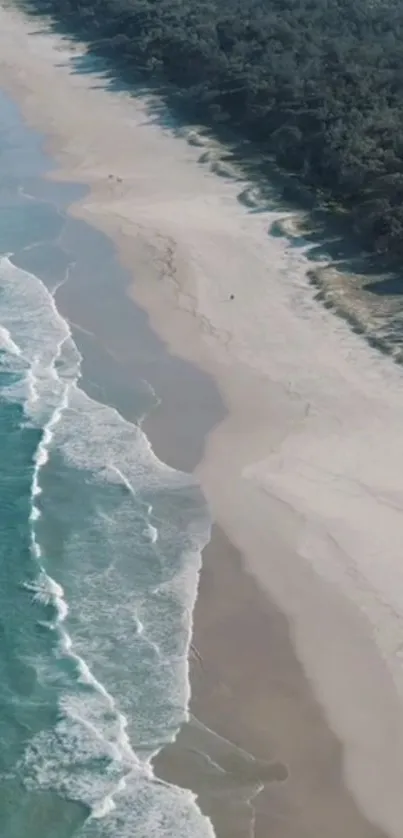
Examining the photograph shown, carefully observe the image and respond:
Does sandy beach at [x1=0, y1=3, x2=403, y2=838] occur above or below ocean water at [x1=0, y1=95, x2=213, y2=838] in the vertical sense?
above

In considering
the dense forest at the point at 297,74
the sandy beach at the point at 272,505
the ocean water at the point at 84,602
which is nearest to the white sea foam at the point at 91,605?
the ocean water at the point at 84,602

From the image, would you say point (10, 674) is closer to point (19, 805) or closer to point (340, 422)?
point (19, 805)

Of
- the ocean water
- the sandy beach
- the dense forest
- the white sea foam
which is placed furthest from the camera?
the dense forest

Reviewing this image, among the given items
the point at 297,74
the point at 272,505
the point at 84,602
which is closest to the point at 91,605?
the point at 84,602

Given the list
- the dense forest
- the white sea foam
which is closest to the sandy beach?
the white sea foam

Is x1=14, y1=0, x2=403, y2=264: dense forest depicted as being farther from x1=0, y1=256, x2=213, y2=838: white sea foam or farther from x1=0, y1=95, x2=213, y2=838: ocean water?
x1=0, y1=95, x2=213, y2=838: ocean water

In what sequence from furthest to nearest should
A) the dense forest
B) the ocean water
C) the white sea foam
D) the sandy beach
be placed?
1. the dense forest
2. the sandy beach
3. the ocean water
4. the white sea foam

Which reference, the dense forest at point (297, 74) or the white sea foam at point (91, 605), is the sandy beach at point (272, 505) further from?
the dense forest at point (297, 74)
